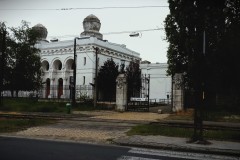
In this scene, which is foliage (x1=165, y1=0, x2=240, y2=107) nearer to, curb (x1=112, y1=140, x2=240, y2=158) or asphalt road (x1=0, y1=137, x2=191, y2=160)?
curb (x1=112, y1=140, x2=240, y2=158)

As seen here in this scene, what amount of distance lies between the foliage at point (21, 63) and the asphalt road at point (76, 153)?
128 ft

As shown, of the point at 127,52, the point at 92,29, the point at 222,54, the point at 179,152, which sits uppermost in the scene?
the point at 92,29

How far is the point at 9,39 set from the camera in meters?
47.1

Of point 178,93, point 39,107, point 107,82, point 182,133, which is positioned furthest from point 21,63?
point 182,133

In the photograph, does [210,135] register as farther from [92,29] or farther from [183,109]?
[92,29]

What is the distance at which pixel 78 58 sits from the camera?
165ft

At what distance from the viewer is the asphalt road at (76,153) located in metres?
7.34

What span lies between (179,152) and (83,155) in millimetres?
2906

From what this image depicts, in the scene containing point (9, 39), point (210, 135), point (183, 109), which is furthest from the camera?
point (9, 39)

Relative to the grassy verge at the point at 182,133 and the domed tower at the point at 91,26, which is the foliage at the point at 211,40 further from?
the domed tower at the point at 91,26

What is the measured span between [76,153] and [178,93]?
54.7ft

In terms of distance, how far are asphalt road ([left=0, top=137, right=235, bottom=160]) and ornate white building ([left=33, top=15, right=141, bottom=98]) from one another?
38.5 m

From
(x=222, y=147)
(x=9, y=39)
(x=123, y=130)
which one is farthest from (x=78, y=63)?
(x=222, y=147)

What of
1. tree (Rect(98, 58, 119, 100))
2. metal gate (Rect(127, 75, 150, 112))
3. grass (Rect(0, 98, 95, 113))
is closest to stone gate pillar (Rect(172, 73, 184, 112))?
metal gate (Rect(127, 75, 150, 112))
